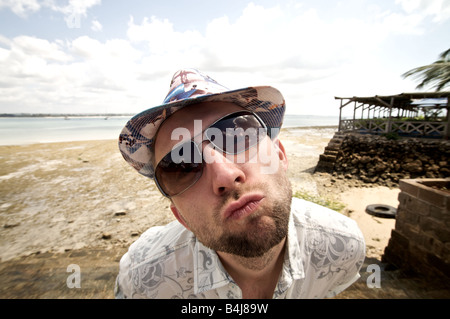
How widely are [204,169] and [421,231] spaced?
381 centimetres

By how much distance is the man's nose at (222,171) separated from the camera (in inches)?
42.8

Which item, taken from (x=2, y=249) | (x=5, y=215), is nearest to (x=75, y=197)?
(x=5, y=215)

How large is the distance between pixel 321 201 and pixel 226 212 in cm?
654

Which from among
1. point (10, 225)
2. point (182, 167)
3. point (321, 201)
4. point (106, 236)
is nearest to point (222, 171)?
point (182, 167)

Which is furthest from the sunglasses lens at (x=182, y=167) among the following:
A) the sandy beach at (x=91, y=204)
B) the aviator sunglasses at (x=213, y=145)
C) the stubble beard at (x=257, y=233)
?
the sandy beach at (x=91, y=204)

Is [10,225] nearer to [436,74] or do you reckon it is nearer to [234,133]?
[234,133]

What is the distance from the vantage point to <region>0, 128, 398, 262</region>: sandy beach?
4711 mm

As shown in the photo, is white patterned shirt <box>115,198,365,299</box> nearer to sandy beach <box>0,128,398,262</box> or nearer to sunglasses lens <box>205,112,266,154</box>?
sunglasses lens <box>205,112,266,154</box>

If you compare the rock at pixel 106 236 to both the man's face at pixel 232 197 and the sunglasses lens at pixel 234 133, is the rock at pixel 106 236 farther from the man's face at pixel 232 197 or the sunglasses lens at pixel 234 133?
the sunglasses lens at pixel 234 133

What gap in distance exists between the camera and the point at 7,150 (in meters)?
15.1

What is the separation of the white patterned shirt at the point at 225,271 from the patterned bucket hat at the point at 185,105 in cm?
60

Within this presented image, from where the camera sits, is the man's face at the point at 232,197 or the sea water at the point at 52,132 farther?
the sea water at the point at 52,132

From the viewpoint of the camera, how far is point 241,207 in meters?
1.07

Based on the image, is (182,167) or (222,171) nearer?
(222,171)
